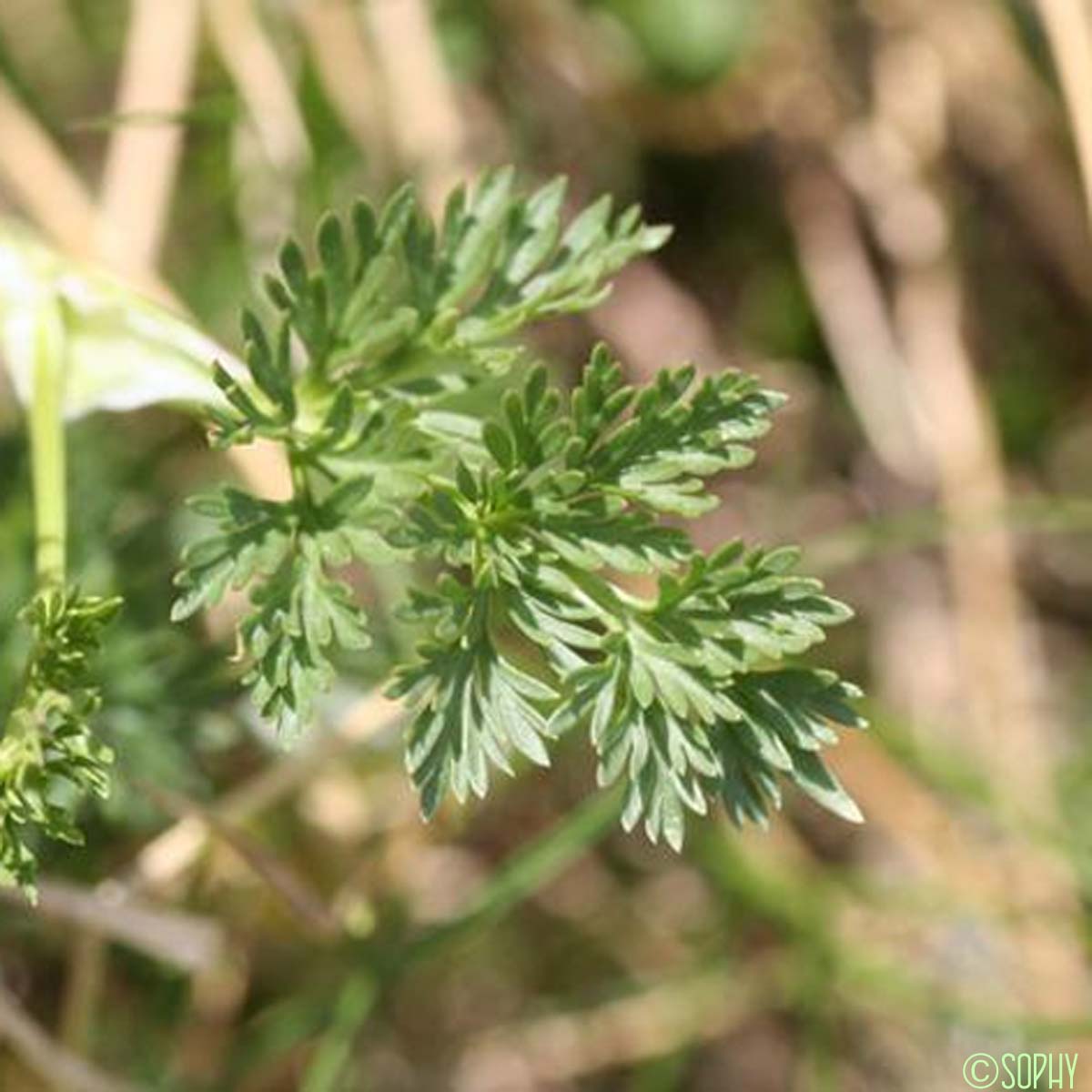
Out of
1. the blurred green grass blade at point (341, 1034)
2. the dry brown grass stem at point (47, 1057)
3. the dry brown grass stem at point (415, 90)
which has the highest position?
the dry brown grass stem at point (415, 90)

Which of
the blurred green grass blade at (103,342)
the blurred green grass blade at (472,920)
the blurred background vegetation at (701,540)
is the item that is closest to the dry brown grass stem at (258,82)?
the blurred background vegetation at (701,540)

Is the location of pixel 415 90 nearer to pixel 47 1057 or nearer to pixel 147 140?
pixel 147 140

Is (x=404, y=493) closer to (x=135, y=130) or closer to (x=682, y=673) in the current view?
(x=682, y=673)

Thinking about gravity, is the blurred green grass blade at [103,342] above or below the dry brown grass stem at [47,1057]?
above

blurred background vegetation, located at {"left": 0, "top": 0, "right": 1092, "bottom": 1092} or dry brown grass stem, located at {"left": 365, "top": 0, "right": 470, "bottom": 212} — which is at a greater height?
A: dry brown grass stem, located at {"left": 365, "top": 0, "right": 470, "bottom": 212}

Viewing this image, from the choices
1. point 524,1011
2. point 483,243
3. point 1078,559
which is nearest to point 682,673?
point 483,243

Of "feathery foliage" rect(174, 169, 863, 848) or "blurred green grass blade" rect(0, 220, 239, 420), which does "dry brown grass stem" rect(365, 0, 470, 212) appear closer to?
"blurred green grass blade" rect(0, 220, 239, 420)

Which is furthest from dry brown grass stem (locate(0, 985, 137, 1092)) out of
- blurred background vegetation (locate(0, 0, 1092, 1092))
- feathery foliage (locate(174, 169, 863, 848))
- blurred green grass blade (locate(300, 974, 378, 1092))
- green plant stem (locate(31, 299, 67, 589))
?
feathery foliage (locate(174, 169, 863, 848))

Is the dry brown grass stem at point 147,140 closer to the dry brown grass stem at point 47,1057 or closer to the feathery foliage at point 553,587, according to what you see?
the dry brown grass stem at point 47,1057
